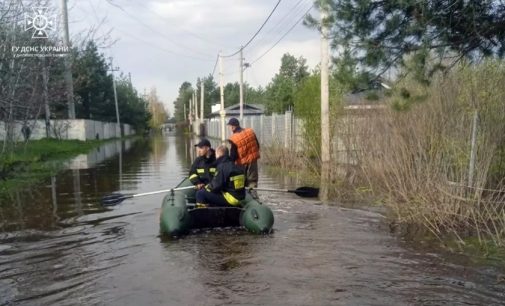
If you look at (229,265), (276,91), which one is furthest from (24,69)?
(276,91)

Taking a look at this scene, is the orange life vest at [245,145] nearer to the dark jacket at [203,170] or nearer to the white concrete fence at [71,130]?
the dark jacket at [203,170]

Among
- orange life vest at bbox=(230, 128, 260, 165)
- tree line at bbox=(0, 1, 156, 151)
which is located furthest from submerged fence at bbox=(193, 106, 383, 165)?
tree line at bbox=(0, 1, 156, 151)

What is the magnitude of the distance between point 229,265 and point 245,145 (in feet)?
15.0

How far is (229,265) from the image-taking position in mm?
7043

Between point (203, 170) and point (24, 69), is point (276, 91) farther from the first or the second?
point (203, 170)

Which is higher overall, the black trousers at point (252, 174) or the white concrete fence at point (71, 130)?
the white concrete fence at point (71, 130)

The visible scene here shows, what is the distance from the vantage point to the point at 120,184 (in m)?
16.1

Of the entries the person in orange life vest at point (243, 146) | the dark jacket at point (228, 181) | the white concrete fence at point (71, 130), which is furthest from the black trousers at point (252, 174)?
the white concrete fence at point (71, 130)

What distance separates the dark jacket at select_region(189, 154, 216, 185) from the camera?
9.92 metres

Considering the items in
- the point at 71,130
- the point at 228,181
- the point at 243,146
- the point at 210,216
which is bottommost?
the point at 210,216

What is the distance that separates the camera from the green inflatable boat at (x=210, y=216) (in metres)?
8.58

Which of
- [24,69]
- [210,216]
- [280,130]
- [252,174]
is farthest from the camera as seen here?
[280,130]

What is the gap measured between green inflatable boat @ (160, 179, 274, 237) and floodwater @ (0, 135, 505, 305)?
184 millimetres

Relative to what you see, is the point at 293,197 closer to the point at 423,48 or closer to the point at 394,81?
the point at 394,81
